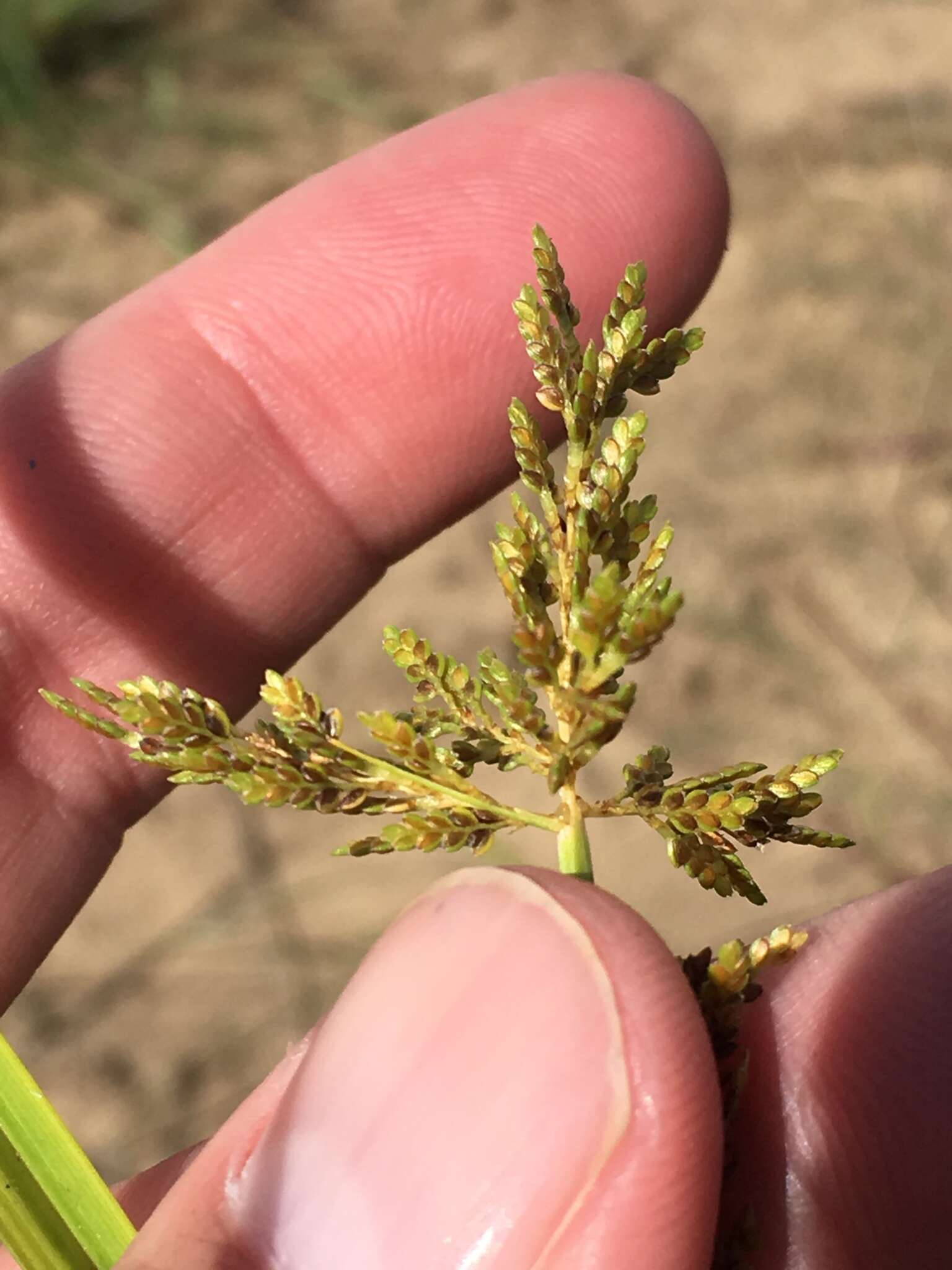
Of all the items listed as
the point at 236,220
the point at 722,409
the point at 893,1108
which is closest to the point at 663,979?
the point at 893,1108

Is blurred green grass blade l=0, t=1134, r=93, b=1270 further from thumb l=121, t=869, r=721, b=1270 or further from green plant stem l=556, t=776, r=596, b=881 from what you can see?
green plant stem l=556, t=776, r=596, b=881

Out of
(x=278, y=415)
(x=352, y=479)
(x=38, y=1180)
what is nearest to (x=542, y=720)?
(x=38, y=1180)

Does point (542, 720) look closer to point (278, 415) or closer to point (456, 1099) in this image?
point (456, 1099)

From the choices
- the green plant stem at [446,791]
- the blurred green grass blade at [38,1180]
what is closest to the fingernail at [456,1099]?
the green plant stem at [446,791]

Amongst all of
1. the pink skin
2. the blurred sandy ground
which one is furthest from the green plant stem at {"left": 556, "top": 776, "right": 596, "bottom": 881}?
the blurred sandy ground

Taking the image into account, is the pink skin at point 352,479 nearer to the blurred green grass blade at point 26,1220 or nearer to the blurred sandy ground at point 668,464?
the blurred green grass blade at point 26,1220

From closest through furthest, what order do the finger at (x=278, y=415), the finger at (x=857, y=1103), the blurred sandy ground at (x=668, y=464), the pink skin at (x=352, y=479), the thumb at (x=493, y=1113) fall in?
the thumb at (x=493, y=1113), the finger at (x=857, y=1103), the pink skin at (x=352, y=479), the finger at (x=278, y=415), the blurred sandy ground at (x=668, y=464)

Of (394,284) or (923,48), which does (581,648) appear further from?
(923,48)
